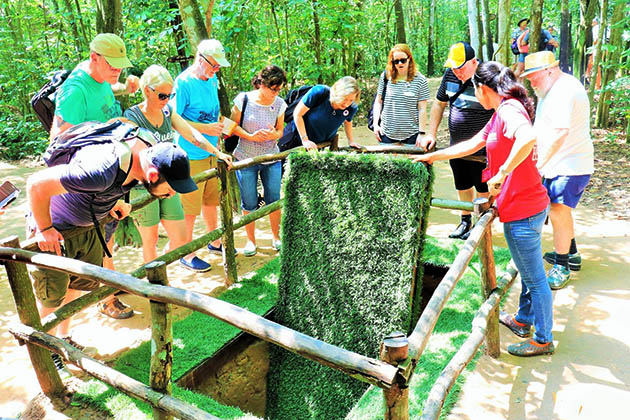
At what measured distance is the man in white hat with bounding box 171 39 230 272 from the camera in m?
4.03

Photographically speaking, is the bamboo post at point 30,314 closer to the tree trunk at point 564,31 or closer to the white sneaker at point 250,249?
the white sneaker at point 250,249

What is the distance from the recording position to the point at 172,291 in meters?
2.09

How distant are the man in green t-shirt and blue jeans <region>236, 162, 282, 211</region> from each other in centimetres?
135

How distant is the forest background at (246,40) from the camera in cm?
655

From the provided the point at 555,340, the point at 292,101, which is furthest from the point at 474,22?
the point at 555,340

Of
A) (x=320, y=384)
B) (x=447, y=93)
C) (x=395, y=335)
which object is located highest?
(x=447, y=93)

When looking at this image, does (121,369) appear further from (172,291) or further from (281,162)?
(281,162)

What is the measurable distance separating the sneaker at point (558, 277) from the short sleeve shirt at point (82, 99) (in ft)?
11.8

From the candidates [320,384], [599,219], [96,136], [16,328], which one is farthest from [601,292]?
[16,328]

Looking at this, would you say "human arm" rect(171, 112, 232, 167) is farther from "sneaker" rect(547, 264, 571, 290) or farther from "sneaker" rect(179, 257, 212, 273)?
"sneaker" rect(547, 264, 571, 290)

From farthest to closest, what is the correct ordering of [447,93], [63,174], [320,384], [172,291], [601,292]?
[447,93]
[601,292]
[320,384]
[63,174]
[172,291]

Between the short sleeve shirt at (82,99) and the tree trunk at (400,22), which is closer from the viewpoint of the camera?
the short sleeve shirt at (82,99)

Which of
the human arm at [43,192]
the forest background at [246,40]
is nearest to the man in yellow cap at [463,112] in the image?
the forest background at [246,40]

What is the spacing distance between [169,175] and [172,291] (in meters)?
0.60
